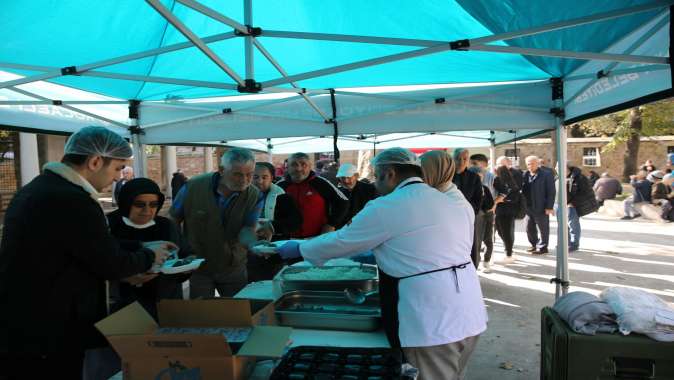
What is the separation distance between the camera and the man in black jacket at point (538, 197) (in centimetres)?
633

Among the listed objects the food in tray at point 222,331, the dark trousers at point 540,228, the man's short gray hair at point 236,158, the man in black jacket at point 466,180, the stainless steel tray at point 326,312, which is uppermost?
the man's short gray hair at point 236,158

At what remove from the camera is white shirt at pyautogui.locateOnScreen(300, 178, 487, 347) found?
5.22ft

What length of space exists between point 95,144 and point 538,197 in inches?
248

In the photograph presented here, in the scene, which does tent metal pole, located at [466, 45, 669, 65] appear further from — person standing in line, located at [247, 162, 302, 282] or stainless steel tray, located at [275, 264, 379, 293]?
person standing in line, located at [247, 162, 302, 282]

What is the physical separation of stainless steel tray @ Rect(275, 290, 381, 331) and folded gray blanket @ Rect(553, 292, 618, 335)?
0.83 m

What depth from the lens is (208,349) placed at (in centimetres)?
113

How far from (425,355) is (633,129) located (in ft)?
62.0

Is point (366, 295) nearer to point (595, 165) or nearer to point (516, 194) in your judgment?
point (516, 194)

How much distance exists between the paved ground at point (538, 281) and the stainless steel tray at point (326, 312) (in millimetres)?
1521

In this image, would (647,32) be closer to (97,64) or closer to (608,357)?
(608,357)

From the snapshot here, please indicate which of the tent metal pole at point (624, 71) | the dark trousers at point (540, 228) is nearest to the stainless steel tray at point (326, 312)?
the tent metal pole at point (624, 71)

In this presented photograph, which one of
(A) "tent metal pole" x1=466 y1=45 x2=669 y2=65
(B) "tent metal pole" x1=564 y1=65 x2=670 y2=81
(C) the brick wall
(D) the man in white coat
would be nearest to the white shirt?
(D) the man in white coat

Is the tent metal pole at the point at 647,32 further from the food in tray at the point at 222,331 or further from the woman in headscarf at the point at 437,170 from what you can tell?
the food in tray at the point at 222,331

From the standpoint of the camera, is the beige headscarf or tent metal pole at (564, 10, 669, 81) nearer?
tent metal pole at (564, 10, 669, 81)
